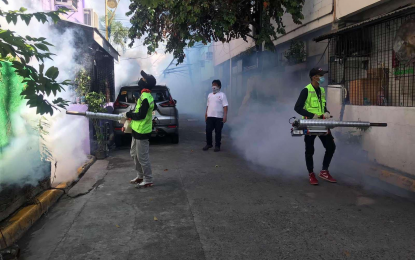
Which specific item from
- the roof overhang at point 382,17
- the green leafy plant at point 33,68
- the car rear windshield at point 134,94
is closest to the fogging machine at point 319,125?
the roof overhang at point 382,17

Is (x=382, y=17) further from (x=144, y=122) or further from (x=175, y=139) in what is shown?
(x=175, y=139)

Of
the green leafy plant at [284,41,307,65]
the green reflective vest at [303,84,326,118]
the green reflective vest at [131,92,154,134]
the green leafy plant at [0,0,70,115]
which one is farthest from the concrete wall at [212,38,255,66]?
the green leafy plant at [0,0,70,115]

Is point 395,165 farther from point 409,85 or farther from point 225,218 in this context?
point 225,218

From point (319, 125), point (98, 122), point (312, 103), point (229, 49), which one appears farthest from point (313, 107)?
point (229, 49)

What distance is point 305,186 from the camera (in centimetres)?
541

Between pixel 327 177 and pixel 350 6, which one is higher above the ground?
pixel 350 6

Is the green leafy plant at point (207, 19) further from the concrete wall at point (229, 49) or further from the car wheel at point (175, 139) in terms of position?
the concrete wall at point (229, 49)

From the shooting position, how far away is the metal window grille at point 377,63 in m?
6.29

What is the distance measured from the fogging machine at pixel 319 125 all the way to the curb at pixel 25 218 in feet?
11.6

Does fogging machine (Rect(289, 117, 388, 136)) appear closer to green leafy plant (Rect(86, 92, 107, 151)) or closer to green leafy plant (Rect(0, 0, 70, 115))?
green leafy plant (Rect(0, 0, 70, 115))

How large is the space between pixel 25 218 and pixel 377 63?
695 cm

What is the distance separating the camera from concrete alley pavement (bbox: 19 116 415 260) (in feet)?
10.5

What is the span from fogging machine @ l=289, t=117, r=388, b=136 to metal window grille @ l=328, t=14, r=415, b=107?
2.02m

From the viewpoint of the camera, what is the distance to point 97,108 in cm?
774
